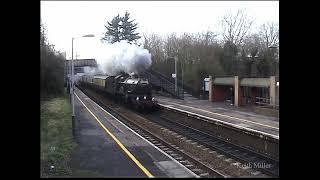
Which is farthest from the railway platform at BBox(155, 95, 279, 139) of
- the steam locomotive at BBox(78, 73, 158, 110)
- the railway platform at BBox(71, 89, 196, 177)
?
the railway platform at BBox(71, 89, 196, 177)

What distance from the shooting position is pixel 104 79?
1517 inches

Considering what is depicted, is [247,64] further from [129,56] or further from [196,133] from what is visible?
[196,133]

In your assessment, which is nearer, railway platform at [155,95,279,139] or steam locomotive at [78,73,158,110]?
railway platform at [155,95,279,139]

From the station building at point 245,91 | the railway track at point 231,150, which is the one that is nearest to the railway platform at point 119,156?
the railway track at point 231,150

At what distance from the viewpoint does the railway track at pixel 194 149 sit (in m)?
12.5

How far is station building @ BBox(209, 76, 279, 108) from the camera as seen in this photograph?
31.8 metres

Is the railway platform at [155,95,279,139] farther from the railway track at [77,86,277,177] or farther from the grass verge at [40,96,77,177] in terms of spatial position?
the grass verge at [40,96,77,177]

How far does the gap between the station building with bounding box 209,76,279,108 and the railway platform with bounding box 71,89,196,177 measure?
15.1 metres

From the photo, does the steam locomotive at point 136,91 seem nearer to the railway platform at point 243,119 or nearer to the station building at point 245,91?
the railway platform at point 243,119

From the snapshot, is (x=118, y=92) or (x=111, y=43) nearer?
(x=118, y=92)

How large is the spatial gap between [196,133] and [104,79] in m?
18.8
